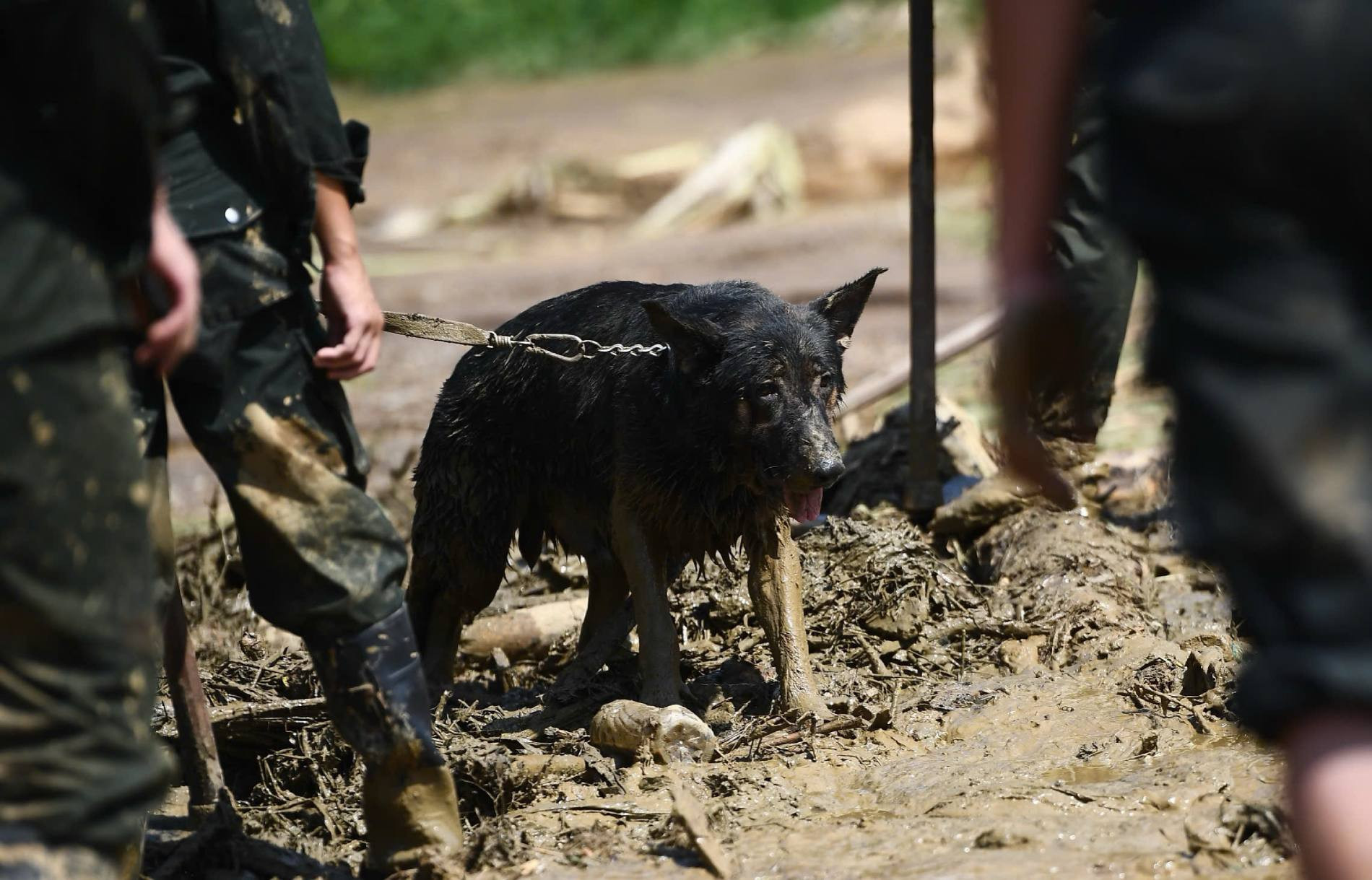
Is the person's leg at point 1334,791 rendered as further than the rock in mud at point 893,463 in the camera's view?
No

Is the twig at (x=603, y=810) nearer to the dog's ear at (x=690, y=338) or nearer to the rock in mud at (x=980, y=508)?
the dog's ear at (x=690, y=338)

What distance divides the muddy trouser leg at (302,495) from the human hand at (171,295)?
0.53m

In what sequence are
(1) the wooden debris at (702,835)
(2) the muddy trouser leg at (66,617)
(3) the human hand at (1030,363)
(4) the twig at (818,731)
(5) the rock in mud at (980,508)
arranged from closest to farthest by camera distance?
(3) the human hand at (1030,363) < (2) the muddy trouser leg at (66,617) < (1) the wooden debris at (702,835) < (4) the twig at (818,731) < (5) the rock in mud at (980,508)

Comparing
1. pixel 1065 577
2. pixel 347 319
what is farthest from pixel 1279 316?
pixel 1065 577

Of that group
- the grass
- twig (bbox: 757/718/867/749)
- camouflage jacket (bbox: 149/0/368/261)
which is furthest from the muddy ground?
the grass

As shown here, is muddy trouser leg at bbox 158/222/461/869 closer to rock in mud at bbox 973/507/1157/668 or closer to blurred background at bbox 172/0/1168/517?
rock in mud at bbox 973/507/1157/668

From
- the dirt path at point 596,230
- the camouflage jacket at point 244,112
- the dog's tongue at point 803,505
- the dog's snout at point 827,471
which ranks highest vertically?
the camouflage jacket at point 244,112

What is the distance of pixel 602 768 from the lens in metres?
4.24

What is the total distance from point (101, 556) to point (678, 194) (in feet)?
46.2

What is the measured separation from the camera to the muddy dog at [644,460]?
15.9 ft

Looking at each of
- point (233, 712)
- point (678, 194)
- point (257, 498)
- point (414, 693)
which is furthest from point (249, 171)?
point (678, 194)

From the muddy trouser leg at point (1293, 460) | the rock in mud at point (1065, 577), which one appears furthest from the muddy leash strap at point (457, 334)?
the muddy trouser leg at point (1293, 460)

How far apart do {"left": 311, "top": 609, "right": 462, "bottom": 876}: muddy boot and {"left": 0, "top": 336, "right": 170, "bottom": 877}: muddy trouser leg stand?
89 centimetres

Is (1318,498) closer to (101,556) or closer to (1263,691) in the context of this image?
(1263,691)
